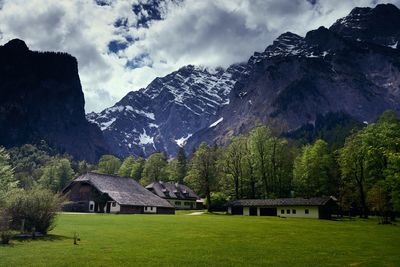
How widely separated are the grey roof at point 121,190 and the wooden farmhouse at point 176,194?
1784 centimetres

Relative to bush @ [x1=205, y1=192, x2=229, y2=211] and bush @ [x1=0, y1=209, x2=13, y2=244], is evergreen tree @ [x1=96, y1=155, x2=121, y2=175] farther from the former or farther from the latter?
bush @ [x1=0, y1=209, x2=13, y2=244]

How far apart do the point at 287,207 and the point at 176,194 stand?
149ft

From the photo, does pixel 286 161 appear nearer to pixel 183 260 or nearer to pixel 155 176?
pixel 155 176

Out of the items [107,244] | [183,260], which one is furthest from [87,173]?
[183,260]

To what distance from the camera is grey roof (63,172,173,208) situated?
79.6 metres

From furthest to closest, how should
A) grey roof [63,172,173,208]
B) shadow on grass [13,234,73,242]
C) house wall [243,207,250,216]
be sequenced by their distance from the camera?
grey roof [63,172,173,208] → house wall [243,207,250,216] → shadow on grass [13,234,73,242]

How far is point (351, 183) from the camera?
72750 millimetres

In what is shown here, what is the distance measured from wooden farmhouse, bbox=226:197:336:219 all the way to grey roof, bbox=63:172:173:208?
16.1 m

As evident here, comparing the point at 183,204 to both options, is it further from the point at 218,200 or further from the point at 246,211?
the point at 246,211

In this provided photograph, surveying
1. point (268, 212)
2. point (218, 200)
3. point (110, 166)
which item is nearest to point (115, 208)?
point (218, 200)

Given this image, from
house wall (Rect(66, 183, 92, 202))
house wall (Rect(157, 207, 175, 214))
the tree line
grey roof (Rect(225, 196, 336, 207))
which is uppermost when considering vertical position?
the tree line

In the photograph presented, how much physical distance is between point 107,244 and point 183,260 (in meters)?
7.73

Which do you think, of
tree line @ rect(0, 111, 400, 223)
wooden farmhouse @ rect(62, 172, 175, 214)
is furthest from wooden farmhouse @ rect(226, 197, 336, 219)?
wooden farmhouse @ rect(62, 172, 175, 214)

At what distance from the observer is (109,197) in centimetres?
7838
